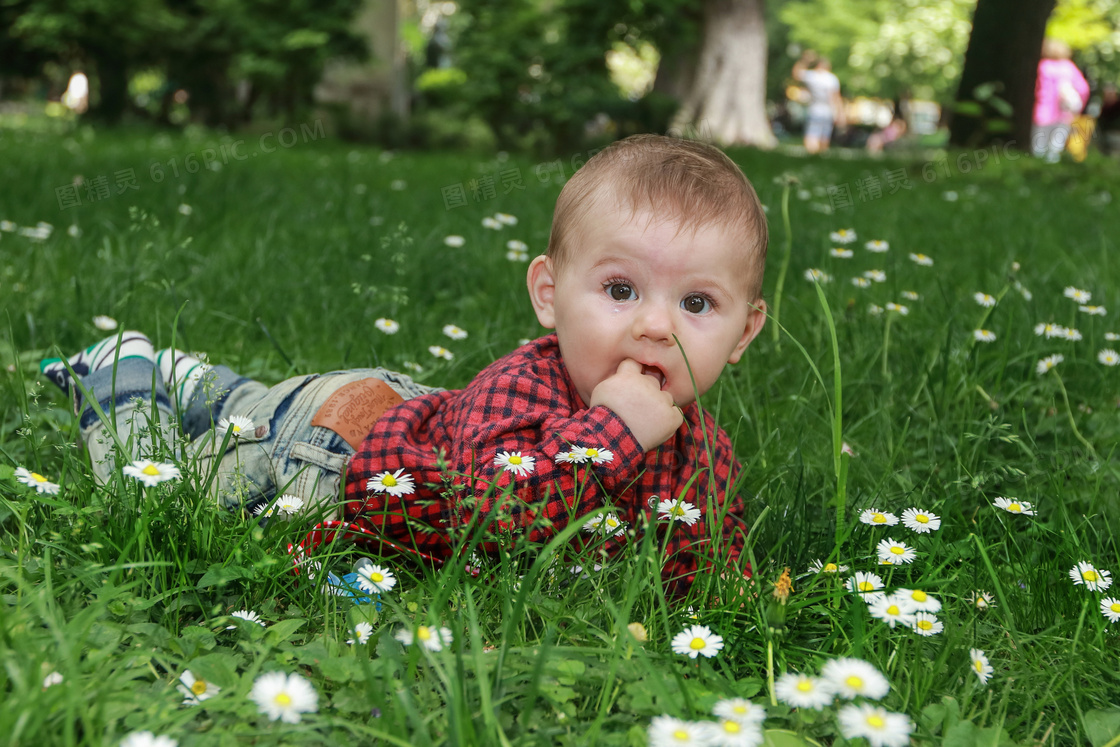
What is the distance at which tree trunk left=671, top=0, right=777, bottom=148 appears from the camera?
14938mm

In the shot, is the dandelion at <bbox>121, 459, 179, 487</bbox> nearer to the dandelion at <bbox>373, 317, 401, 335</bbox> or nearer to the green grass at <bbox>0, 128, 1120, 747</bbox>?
the green grass at <bbox>0, 128, 1120, 747</bbox>

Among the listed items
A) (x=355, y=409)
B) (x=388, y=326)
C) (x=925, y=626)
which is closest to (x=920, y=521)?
(x=925, y=626)

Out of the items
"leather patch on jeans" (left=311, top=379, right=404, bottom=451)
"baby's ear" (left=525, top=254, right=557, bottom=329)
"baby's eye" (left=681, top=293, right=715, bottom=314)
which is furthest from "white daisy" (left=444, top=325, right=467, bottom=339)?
"baby's eye" (left=681, top=293, right=715, bottom=314)

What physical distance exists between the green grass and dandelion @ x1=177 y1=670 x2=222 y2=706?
21 mm

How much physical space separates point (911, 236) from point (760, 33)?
1105 centimetres

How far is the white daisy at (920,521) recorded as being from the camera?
173 centimetres

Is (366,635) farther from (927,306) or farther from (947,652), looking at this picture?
(927,306)

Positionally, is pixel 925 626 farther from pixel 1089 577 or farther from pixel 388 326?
pixel 388 326

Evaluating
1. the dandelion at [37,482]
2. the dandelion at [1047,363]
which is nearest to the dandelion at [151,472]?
the dandelion at [37,482]

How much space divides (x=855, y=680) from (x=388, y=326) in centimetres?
206

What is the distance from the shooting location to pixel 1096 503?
2.17m

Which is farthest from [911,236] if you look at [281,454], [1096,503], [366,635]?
[366,635]

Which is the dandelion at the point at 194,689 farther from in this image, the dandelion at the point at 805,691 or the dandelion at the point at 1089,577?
the dandelion at the point at 1089,577

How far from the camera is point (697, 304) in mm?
1798
